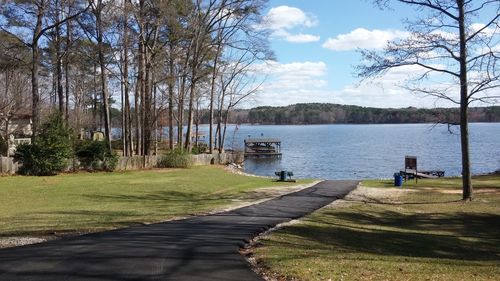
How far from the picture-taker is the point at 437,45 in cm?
2123

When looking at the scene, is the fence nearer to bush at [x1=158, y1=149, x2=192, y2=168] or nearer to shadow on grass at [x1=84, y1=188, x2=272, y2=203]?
bush at [x1=158, y1=149, x2=192, y2=168]

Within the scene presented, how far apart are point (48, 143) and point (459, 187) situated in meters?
23.7

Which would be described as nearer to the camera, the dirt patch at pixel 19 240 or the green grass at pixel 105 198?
the dirt patch at pixel 19 240

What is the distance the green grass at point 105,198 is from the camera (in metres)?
14.6

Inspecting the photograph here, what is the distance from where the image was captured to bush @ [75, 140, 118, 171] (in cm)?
3350

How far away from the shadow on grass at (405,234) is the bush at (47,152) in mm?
18999

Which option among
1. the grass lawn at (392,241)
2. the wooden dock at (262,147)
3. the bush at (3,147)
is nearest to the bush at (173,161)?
the bush at (3,147)

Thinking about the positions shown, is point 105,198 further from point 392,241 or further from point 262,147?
point 262,147

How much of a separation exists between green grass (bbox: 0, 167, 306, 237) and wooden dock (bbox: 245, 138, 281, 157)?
56.4 metres

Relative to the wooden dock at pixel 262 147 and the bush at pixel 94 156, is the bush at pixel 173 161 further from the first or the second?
the wooden dock at pixel 262 147

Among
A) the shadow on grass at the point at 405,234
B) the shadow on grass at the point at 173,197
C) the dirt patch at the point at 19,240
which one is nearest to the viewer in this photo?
the dirt patch at the point at 19,240

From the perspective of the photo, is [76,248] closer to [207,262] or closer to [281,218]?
[207,262]

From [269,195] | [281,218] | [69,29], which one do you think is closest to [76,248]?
[281,218]

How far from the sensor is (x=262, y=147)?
93.2 m
